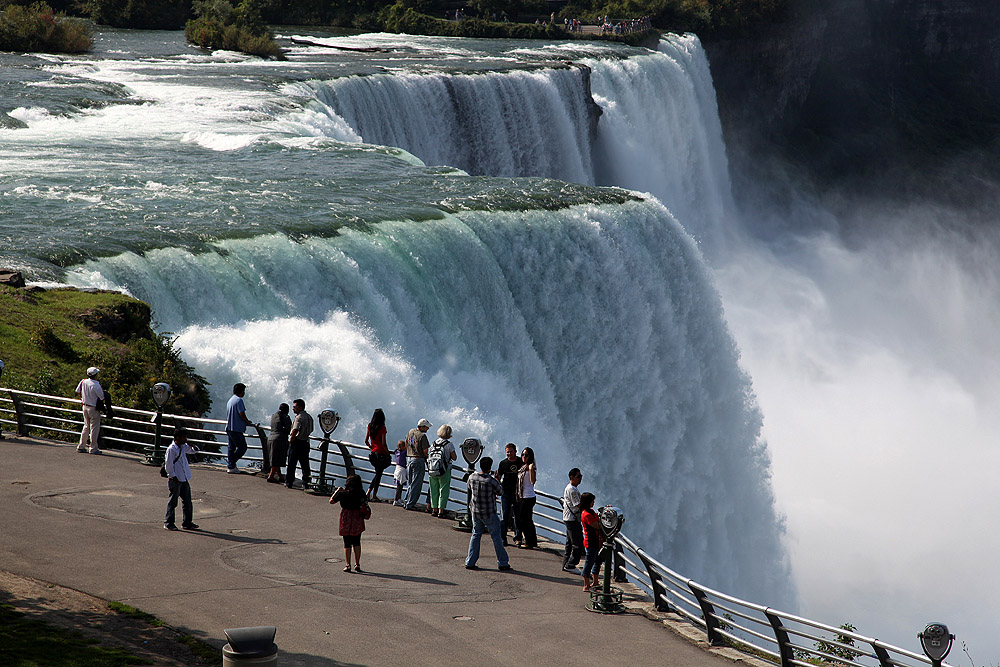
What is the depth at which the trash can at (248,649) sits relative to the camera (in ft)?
27.5

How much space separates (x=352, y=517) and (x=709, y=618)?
4209 mm

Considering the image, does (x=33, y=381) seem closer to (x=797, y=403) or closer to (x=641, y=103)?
(x=797, y=403)

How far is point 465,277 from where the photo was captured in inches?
953

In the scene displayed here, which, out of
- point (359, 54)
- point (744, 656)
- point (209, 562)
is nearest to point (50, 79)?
point (359, 54)

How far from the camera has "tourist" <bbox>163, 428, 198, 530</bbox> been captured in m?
13.4

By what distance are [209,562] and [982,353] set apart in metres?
45.8

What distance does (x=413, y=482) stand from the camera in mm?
16250

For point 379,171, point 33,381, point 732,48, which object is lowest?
point 33,381

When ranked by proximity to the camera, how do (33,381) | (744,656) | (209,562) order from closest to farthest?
(744,656) → (209,562) → (33,381)

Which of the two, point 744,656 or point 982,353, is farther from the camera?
point 982,353

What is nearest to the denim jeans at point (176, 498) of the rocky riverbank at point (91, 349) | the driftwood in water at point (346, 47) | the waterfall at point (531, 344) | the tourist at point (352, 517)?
the tourist at point (352, 517)

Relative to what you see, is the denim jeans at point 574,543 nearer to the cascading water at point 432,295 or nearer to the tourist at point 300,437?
the tourist at point 300,437

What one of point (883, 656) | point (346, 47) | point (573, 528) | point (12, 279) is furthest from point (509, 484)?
point (346, 47)

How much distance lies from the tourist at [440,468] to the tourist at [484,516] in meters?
1.96
